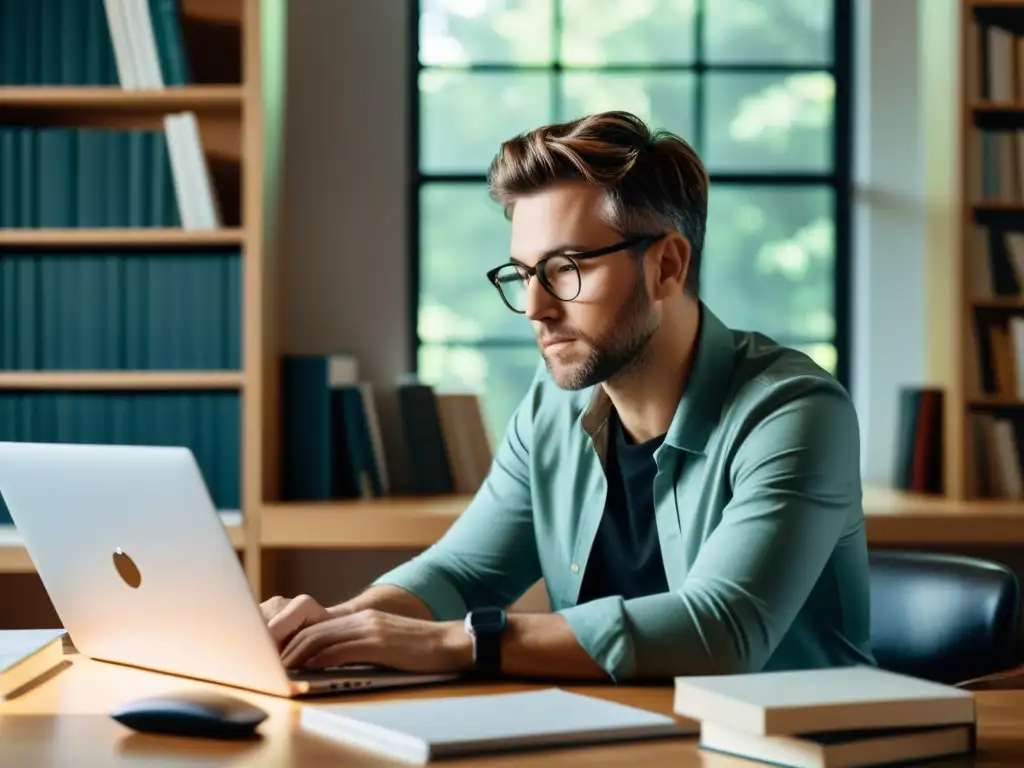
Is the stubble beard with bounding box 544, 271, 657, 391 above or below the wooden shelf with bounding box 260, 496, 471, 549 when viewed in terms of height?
above

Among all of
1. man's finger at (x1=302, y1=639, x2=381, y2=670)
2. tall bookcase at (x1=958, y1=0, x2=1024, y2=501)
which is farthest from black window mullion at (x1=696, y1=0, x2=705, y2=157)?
man's finger at (x1=302, y1=639, x2=381, y2=670)

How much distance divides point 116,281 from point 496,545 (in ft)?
5.25

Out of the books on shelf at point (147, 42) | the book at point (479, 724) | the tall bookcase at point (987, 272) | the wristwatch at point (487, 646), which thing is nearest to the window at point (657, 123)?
the tall bookcase at point (987, 272)

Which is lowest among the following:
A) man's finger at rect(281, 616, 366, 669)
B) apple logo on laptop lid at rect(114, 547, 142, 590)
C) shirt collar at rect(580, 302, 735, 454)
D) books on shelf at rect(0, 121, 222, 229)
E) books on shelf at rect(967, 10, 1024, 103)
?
man's finger at rect(281, 616, 366, 669)

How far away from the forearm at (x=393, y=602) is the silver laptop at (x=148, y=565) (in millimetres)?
256

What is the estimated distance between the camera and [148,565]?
1272mm

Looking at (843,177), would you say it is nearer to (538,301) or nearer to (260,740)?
(538,301)

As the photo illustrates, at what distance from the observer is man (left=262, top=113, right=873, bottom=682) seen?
4.51ft

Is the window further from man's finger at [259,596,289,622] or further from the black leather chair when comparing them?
man's finger at [259,596,289,622]

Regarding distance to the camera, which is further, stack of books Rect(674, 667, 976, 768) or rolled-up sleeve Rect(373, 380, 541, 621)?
rolled-up sleeve Rect(373, 380, 541, 621)

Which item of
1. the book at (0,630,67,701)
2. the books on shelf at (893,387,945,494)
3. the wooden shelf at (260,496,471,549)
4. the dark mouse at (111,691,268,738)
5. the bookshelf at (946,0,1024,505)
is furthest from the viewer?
the books on shelf at (893,387,945,494)

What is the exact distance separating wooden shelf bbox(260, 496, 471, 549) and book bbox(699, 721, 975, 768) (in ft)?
6.16

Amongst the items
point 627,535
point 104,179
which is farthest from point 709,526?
point 104,179

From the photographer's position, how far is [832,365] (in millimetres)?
3598
